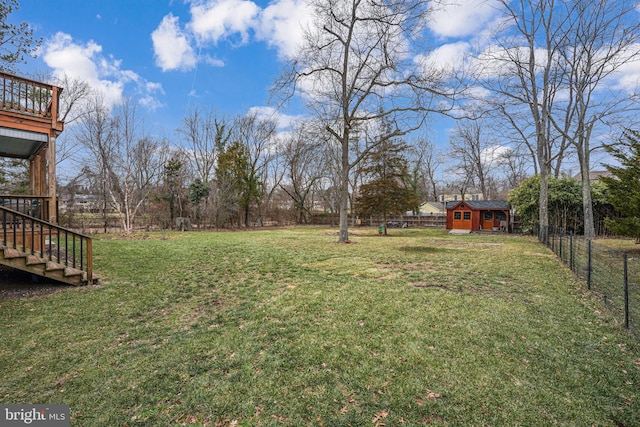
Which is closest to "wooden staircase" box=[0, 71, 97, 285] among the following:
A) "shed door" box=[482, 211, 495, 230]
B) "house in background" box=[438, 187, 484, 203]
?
"shed door" box=[482, 211, 495, 230]

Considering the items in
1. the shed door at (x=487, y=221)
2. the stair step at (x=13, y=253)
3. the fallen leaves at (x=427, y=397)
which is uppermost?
the shed door at (x=487, y=221)

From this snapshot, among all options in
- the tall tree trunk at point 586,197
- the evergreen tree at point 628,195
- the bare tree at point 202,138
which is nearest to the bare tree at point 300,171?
the bare tree at point 202,138

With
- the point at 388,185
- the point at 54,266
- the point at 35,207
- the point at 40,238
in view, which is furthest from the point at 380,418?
the point at 388,185

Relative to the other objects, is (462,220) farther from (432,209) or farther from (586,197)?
(432,209)

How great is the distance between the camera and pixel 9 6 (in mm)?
9102

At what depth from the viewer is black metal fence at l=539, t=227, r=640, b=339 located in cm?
387

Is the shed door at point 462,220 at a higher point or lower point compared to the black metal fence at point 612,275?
higher

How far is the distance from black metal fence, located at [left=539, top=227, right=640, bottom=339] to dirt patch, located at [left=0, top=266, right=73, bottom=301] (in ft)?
29.9

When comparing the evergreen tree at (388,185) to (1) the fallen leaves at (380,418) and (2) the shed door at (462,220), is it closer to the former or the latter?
(2) the shed door at (462,220)

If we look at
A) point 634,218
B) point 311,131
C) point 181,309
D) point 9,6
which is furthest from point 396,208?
point 9,6

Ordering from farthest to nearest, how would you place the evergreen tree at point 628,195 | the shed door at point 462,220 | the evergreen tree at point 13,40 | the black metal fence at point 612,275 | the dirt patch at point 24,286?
the shed door at point 462,220 → the evergreen tree at point 13,40 → the evergreen tree at point 628,195 → the dirt patch at point 24,286 → the black metal fence at point 612,275

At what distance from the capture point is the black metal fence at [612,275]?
12.7 feet

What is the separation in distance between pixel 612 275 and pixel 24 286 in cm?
1073

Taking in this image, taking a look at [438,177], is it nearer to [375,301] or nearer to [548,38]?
[548,38]
